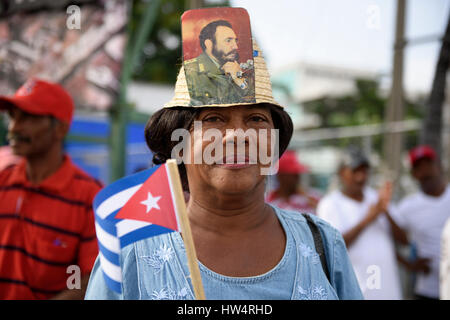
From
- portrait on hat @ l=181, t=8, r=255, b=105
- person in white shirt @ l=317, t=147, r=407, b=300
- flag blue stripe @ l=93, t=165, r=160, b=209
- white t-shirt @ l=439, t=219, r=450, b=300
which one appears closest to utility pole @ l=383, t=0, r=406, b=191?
person in white shirt @ l=317, t=147, r=407, b=300

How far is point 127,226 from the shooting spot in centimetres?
142

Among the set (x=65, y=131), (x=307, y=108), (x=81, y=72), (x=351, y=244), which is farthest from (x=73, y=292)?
(x=307, y=108)

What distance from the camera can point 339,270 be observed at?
1.64 m

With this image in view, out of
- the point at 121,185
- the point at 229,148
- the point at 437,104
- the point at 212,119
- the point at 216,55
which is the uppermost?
the point at 437,104

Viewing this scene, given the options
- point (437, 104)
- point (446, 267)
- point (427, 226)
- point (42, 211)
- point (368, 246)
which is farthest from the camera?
point (437, 104)

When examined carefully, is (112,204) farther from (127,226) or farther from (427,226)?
(427,226)

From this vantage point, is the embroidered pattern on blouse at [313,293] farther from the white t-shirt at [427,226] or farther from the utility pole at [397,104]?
the utility pole at [397,104]

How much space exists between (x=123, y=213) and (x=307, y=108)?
25547mm

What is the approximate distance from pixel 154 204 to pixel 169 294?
0.29 metres

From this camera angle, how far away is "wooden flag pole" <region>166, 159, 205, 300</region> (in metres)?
1.34

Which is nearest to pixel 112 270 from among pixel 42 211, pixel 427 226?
pixel 42 211

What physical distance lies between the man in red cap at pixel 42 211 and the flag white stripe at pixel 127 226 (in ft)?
3.76

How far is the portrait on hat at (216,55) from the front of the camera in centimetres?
155

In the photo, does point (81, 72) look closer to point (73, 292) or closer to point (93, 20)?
point (93, 20)
